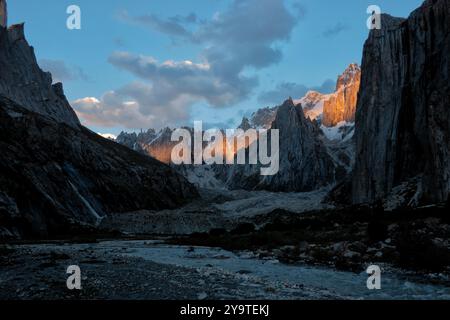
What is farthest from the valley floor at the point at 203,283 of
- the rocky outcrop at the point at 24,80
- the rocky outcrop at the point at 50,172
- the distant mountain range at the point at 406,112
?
the rocky outcrop at the point at 24,80

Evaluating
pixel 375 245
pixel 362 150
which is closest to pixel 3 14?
pixel 362 150

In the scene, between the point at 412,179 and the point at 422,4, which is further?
the point at 422,4

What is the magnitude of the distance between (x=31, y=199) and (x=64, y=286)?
55870 millimetres

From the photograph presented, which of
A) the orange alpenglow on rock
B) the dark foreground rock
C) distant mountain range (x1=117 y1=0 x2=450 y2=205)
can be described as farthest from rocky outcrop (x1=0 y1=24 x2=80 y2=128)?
the dark foreground rock

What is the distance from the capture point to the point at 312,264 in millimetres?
26688

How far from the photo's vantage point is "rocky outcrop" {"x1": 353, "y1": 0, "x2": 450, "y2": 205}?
6109cm

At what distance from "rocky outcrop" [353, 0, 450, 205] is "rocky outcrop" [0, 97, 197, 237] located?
54179 millimetres

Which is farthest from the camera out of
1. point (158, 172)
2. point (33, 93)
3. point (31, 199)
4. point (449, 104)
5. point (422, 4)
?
point (158, 172)

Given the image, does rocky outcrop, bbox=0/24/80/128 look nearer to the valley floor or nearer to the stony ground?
the stony ground

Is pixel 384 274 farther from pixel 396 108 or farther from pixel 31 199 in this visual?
pixel 396 108

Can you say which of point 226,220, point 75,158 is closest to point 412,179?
point 226,220

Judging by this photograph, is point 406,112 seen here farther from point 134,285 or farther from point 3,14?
point 3,14

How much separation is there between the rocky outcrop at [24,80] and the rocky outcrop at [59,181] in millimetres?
22438

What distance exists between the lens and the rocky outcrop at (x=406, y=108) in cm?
6109
